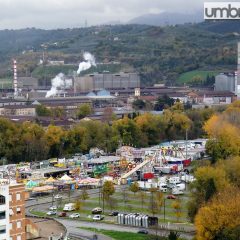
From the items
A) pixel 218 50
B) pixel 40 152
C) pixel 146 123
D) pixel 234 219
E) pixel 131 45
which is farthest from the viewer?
pixel 131 45

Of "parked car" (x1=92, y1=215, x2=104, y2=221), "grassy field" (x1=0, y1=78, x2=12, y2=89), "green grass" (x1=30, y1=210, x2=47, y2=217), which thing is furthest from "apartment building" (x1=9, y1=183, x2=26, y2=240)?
"grassy field" (x1=0, y1=78, x2=12, y2=89)

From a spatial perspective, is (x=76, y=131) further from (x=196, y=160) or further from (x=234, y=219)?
(x=234, y=219)

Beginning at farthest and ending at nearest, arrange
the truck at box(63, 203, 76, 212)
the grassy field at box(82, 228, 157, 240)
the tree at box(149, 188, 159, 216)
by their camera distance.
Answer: the truck at box(63, 203, 76, 212) < the tree at box(149, 188, 159, 216) < the grassy field at box(82, 228, 157, 240)

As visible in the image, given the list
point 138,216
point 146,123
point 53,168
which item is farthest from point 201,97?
point 138,216

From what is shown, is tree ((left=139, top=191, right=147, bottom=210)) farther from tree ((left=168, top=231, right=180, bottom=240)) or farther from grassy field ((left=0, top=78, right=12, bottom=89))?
grassy field ((left=0, top=78, right=12, bottom=89))

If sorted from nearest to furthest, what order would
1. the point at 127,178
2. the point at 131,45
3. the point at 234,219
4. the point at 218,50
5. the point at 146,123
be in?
1. the point at 234,219
2. the point at 127,178
3. the point at 146,123
4. the point at 218,50
5. the point at 131,45

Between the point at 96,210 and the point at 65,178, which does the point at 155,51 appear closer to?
the point at 65,178
